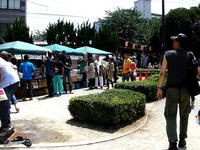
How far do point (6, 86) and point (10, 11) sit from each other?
40187 mm

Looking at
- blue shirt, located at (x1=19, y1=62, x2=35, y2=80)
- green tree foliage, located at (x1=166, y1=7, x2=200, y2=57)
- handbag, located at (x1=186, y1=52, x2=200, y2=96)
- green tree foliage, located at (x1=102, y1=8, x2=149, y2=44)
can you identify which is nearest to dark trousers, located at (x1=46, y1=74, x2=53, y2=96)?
blue shirt, located at (x1=19, y1=62, x2=35, y2=80)

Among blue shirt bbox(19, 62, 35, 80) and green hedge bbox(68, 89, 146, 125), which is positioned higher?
blue shirt bbox(19, 62, 35, 80)

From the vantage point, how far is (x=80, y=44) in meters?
32.5

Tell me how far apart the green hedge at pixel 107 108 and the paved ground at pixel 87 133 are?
0.20 m

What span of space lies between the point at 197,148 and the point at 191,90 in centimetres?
108

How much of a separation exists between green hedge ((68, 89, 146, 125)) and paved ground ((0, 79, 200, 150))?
0.20m

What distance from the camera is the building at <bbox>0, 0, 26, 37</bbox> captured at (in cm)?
4269

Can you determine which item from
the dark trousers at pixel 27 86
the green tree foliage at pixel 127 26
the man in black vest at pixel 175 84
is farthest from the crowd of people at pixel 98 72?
the green tree foliage at pixel 127 26

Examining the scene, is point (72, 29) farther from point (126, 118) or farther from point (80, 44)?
point (126, 118)

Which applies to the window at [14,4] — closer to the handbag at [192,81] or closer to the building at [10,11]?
the building at [10,11]

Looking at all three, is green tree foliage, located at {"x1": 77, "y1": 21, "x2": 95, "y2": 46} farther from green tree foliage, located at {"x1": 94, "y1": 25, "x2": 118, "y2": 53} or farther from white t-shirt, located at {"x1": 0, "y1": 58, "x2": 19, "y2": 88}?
white t-shirt, located at {"x1": 0, "y1": 58, "x2": 19, "y2": 88}

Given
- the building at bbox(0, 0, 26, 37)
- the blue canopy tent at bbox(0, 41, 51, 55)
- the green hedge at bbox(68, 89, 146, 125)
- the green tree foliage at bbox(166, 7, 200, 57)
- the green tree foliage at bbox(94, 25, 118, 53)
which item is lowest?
the green hedge at bbox(68, 89, 146, 125)

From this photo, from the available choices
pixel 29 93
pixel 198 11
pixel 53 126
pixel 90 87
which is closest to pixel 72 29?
pixel 198 11

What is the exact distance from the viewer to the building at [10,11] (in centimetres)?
4269
